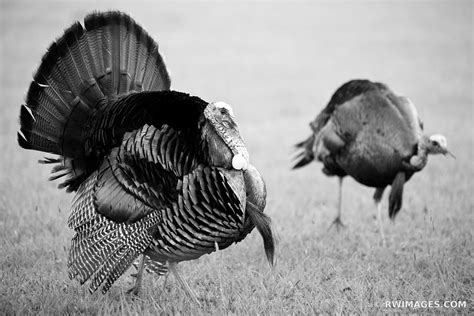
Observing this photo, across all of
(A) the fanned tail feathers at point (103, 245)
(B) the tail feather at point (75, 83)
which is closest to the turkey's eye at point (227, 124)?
(A) the fanned tail feathers at point (103, 245)

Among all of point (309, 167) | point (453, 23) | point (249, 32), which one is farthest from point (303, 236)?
point (453, 23)

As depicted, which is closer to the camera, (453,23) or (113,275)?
(113,275)

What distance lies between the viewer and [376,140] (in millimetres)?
6016

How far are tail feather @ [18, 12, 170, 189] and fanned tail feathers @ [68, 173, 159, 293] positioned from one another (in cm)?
56

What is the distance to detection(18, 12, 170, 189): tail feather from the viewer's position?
173 inches

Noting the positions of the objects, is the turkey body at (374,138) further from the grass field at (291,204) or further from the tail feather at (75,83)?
the tail feather at (75,83)

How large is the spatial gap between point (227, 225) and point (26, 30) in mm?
20348

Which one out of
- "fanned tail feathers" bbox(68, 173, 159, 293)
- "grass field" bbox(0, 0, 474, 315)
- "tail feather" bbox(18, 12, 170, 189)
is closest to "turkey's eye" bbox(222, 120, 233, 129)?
"fanned tail feathers" bbox(68, 173, 159, 293)

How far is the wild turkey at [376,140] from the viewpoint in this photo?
590 cm

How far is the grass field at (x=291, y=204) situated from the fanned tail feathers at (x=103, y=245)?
235 mm

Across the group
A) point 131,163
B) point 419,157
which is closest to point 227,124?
point 131,163

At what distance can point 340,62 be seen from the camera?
768 inches

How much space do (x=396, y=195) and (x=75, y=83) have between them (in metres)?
3.20

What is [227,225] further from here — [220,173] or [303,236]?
[303,236]
